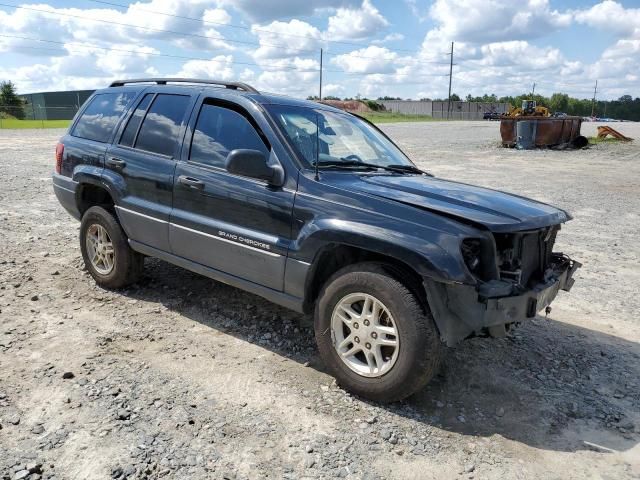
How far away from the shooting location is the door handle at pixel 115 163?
16.3 ft

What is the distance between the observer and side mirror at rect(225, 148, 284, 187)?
12.3 feet

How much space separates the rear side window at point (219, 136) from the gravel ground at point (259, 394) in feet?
4.65

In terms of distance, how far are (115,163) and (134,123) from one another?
404 mm

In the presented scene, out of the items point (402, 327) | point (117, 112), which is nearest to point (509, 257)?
point (402, 327)

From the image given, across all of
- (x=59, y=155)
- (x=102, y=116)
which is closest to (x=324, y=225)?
(x=102, y=116)

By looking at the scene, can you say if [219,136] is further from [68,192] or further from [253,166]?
[68,192]

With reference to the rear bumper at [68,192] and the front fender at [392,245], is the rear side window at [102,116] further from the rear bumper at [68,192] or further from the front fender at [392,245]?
the front fender at [392,245]

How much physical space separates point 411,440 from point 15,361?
2784 mm

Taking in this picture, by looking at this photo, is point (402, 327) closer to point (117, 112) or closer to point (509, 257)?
point (509, 257)

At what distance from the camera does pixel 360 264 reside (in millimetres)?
3537

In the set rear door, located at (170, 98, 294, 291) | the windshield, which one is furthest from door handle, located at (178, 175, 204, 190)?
the windshield

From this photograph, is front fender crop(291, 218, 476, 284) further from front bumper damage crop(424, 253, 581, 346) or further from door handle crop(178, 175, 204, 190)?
door handle crop(178, 175, 204, 190)

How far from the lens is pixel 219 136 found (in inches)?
172

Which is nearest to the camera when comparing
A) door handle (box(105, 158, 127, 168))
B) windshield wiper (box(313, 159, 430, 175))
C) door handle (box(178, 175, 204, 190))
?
windshield wiper (box(313, 159, 430, 175))
